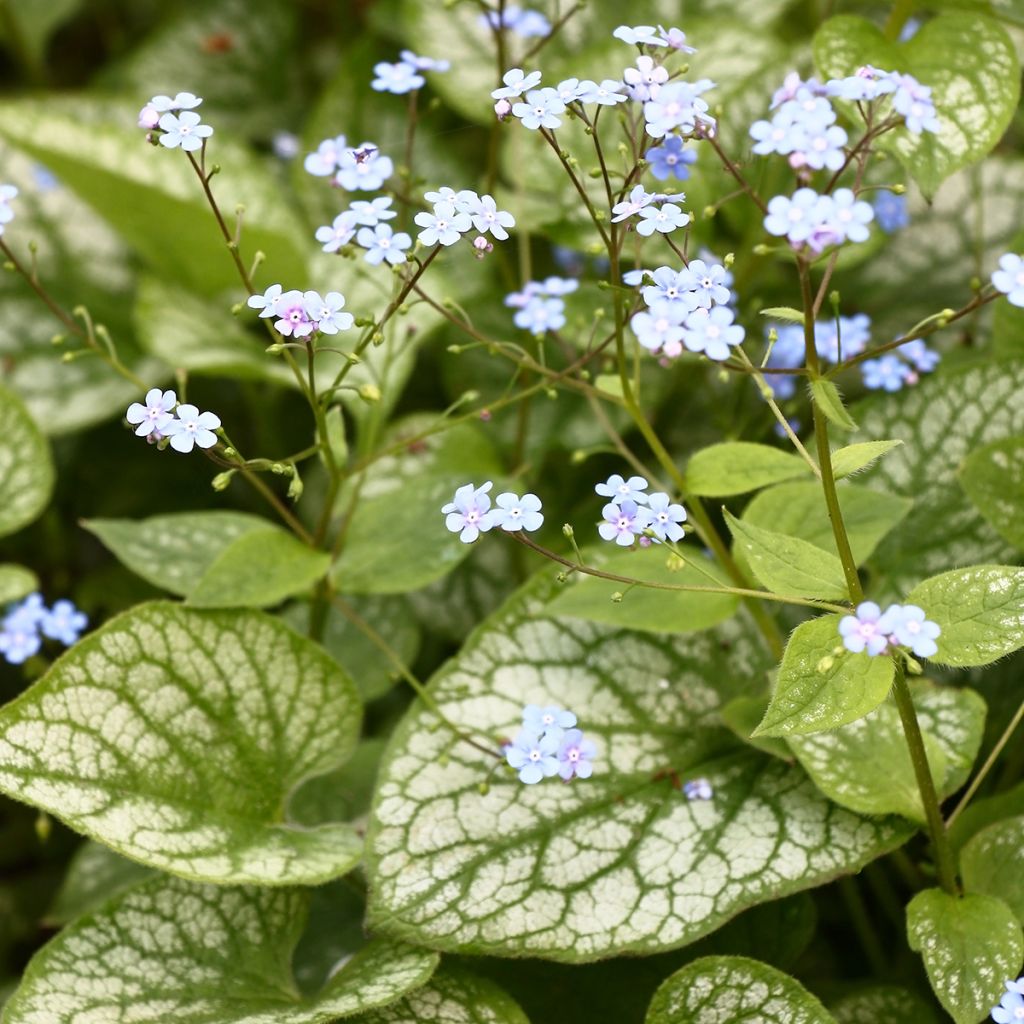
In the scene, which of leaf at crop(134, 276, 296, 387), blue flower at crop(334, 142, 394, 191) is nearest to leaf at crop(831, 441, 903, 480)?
blue flower at crop(334, 142, 394, 191)

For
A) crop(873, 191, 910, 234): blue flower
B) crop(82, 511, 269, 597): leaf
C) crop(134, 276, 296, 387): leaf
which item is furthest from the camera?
crop(134, 276, 296, 387): leaf

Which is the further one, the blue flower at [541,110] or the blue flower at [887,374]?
the blue flower at [887,374]

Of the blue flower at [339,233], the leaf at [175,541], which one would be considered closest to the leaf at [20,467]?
the leaf at [175,541]

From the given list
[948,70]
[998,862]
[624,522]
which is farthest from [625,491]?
[948,70]

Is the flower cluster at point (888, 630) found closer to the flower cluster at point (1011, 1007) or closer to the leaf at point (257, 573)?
the flower cluster at point (1011, 1007)

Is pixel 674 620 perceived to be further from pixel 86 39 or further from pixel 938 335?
pixel 86 39

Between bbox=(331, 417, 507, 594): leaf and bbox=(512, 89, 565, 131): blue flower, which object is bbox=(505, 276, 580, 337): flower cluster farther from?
bbox=(512, 89, 565, 131): blue flower
